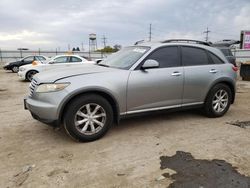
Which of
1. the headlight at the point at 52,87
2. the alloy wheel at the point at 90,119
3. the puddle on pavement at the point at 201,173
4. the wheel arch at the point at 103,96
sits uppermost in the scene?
the headlight at the point at 52,87

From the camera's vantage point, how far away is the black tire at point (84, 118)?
389 cm

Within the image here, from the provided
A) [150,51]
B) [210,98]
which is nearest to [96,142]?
[150,51]

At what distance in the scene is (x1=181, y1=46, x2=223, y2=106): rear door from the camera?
5.01 m

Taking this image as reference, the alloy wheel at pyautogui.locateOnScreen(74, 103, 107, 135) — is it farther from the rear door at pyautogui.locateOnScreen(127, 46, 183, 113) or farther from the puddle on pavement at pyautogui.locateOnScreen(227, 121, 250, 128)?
the puddle on pavement at pyautogui.locateOnScreen(227, 121, 250, 128)

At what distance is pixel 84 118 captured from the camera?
4031mm

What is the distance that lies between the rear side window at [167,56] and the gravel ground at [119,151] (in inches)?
47.7

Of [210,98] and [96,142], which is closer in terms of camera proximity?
[96,142]

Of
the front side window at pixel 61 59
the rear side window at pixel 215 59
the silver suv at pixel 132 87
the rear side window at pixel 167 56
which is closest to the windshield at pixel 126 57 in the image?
the silver suv at pixel 132 87

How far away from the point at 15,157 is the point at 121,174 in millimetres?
1630

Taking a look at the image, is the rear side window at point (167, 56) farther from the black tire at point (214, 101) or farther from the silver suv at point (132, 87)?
the black tire at point (214, 101)

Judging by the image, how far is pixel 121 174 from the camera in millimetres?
3109

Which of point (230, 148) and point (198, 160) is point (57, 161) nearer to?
point (198, 160)

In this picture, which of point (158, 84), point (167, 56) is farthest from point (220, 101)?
point (158, 84)

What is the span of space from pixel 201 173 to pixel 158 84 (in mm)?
1920
